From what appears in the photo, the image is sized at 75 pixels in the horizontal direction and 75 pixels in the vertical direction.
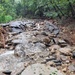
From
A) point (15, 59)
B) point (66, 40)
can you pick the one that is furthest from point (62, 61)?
point (66, 40)

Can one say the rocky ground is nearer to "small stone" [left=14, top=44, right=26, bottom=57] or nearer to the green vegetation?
"small stone" [left=14, top=44, right=26, bottom=57]

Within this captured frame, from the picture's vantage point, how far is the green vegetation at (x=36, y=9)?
12.7 metres

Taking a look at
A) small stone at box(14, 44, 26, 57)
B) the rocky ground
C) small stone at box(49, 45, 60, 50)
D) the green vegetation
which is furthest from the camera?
the green vegetation

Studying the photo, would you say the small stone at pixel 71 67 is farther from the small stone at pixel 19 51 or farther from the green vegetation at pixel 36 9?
the green vegetation at pixel 36 9

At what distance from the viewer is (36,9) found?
749 inches

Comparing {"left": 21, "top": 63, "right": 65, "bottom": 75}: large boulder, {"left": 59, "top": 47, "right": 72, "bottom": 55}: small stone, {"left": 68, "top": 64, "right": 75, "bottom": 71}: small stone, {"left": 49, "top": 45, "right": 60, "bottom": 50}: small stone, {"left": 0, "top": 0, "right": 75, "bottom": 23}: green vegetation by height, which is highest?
{"left": 0, "top": 0, "right": 75, "bottom": 23}: green vegetation

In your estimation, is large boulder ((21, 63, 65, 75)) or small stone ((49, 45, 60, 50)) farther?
small stone ((49, 45, 60, 50))

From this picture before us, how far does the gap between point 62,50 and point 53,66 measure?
139 cm

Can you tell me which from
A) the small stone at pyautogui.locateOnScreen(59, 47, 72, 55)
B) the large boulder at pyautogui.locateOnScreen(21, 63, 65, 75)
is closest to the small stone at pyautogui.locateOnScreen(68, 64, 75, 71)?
the large boulder at pyautogui.locateOnScreen(21, 63, 65, 75)

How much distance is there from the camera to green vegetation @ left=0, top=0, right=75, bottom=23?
1267 centimetres

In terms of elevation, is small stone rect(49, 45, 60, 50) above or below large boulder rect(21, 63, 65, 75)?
above

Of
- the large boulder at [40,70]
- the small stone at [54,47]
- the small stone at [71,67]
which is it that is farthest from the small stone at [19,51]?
the small stone at [71,67]

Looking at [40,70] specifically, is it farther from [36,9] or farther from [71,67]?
[36,9]

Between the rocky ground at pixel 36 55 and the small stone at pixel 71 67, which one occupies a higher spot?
the rocky ground at pixel 36 55
